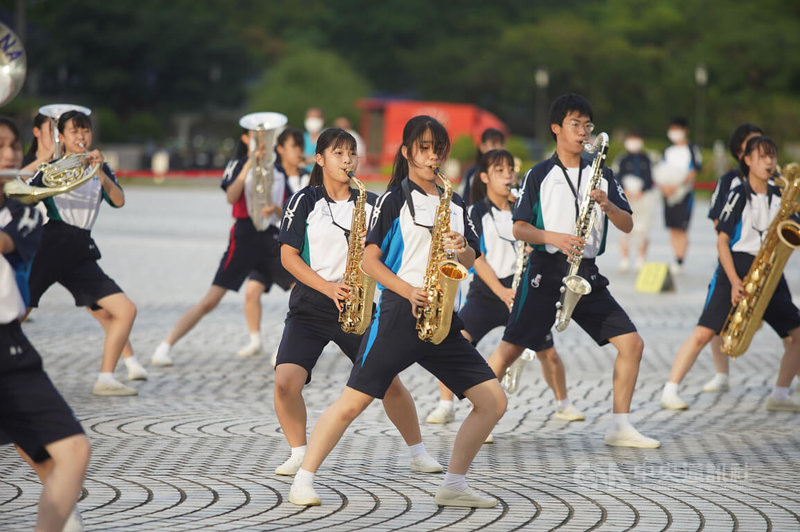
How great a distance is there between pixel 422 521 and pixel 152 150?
1905 inches

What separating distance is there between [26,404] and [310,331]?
1.97 m

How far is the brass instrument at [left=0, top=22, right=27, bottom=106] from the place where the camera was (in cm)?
477

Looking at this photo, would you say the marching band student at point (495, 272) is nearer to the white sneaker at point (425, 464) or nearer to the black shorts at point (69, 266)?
the white sneaker at point (425, 464)

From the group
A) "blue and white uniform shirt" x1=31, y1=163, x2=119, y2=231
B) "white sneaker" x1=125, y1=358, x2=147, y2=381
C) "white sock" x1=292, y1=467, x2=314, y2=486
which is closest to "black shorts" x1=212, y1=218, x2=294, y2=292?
"white sneaker" x1=125, y1=358, x2=147, y2=381

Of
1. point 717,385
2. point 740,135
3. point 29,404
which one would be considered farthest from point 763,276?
point 29,404

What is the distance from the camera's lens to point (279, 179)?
9.48 meters

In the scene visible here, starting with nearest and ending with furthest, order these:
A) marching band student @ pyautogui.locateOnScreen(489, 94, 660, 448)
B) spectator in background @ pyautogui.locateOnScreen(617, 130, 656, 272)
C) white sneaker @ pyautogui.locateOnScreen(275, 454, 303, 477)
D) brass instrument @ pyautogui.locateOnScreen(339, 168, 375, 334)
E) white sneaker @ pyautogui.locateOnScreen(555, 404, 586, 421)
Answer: brass instrument @ pyautogui.locateOnScreen(339, 168, 375, 334), white sneaker @ pyautogui.locateOnScreen(275, 454, 303, 477), marching band student @ pyautogui.locateOnScreen(489, 94, 660, 448), white sneaker @ pyautogui.locateOnScreen(555, 404, 586, 421), spectator in background @ pyautogui.locateOnScreen(617, 130, 656, 272)

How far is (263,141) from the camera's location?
9086 mm

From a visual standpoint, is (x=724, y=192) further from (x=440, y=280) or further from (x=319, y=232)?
(x=440, y=280)

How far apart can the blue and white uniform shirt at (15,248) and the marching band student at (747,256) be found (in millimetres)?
4835

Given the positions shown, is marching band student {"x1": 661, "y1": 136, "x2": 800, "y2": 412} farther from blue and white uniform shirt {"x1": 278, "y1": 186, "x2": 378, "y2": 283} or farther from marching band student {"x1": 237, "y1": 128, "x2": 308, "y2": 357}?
marching band student {"x1": 237, "y1": 128, "x2": 308, "y2": 357}

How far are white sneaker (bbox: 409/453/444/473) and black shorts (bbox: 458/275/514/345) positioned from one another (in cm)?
153

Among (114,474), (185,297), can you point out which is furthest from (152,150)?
(114,474)

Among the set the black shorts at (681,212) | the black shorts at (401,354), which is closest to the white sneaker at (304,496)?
the black shorts at (401,354)
